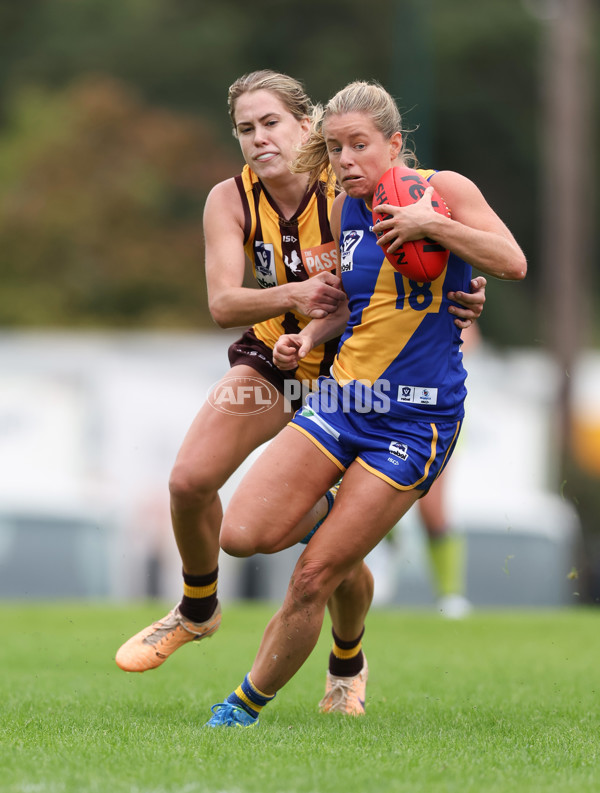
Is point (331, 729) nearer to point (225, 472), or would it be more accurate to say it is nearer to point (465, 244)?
point (225, 472)

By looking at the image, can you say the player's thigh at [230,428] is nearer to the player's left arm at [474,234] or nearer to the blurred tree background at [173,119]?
the player's left arm at [474,234]

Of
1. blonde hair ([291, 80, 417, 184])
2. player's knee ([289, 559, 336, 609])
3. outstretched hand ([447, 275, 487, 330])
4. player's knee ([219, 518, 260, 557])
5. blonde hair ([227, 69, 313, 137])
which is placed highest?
blonde hair ([227, 69, 313, 137])

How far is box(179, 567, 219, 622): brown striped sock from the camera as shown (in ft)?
19.3

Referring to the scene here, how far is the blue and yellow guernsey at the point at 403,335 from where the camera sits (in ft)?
16.5

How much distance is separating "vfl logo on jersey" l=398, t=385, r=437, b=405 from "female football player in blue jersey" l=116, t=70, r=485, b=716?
0.50 metres

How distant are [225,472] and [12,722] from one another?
134cm

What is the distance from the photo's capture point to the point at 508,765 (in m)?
4.36

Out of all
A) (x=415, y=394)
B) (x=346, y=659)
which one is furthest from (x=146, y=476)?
(x=415, y=394)

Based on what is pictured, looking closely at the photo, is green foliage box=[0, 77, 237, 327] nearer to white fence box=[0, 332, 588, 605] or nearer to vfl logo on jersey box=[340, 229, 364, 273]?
white fence box=[0, 332, 588, 605]

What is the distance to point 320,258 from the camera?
5.50 metres

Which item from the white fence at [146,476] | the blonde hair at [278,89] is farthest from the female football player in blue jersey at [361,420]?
the white fence at [146,476]

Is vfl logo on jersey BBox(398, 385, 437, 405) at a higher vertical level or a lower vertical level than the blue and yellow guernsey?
lower

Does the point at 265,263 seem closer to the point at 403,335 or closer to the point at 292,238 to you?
the point at 292,238

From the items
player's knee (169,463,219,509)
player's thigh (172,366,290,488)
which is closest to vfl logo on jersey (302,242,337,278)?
player's thigh (172,366,290,488)
